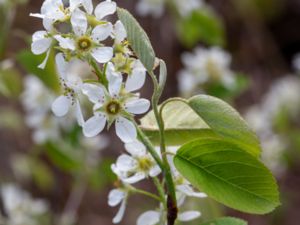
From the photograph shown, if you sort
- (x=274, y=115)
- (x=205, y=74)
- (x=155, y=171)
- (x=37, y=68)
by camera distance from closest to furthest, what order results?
(x=155, y=171), (x=37, y=68), (x=205, y=74), (x=274, y=115)

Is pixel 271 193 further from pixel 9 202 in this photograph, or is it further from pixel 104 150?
pixel 104 150

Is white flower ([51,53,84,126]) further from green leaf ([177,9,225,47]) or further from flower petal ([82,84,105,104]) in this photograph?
green leaf ([177,9,225,47])

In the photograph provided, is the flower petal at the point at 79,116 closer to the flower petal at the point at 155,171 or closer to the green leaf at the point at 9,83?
the flower petal at the point at 155,171

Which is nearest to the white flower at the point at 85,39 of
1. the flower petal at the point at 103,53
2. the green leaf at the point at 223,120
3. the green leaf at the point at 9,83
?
the flower petal at the point at 103,53

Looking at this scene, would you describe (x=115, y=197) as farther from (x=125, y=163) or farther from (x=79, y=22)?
(x=79, y=22)

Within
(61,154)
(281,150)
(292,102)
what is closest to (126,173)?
(61,154)

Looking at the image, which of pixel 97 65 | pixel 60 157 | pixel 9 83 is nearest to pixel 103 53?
pixel 97 65

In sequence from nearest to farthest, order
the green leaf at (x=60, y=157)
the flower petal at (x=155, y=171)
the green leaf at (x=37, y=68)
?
the flower petal at (x=155, y=171)
the green leaf at (x=37, y=68)
the green leaf at (x=60, y=157)

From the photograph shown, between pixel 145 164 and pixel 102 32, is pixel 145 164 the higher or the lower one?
the lower one
